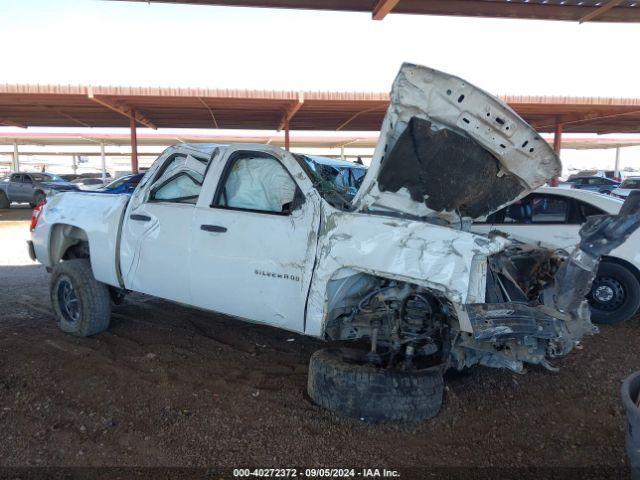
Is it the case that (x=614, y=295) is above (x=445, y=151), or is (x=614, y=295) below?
below

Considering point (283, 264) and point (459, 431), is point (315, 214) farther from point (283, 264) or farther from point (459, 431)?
point (459, 431)

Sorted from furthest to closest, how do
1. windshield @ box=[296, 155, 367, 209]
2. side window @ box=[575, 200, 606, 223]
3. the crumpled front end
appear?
side window @ box=[575, 200, 606, 223], windshield @ box=[296, 155, 367, 209], the crumpled front end

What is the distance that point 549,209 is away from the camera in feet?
21.1

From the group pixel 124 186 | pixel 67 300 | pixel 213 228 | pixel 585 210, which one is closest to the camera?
pixel 213 228

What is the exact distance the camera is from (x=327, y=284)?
11.2 feet

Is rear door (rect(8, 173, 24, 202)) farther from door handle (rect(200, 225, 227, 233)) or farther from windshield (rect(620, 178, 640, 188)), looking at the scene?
windshield (rect(620, 178, 640, 188))

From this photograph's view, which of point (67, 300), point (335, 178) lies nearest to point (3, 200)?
point (67, 300)

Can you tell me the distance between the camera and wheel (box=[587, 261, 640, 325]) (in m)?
5.80

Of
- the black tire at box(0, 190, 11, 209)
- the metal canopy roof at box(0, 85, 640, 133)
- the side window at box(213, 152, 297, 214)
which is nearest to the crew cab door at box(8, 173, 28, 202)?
the black tire at box(0, 190, 11, 209)

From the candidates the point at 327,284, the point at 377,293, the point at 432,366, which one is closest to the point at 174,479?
the point at 327,284

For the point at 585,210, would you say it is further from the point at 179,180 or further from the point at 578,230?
the point at 179,180

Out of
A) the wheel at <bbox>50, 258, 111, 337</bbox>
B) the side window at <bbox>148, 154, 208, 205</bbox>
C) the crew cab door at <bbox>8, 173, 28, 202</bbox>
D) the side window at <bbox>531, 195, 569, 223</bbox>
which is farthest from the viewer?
the crew cab door at <bbox>8, 173, 28, 202</bbox>

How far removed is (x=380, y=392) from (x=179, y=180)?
268cm

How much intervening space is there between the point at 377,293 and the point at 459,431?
3.66 feet
